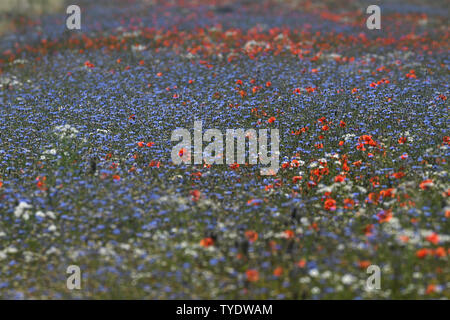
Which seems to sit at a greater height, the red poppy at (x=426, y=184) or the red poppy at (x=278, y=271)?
the red poppy at (x=426, y=184)

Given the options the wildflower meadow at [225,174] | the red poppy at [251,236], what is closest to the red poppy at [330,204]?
the wildflower meadow at [225,174]

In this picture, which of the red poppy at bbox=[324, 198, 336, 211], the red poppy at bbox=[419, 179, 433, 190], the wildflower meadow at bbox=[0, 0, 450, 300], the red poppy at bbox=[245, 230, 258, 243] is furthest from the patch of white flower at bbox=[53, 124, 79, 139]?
the red poppy at bbox=[419, 179, 433, 190]

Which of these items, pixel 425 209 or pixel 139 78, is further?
pixel 139 78

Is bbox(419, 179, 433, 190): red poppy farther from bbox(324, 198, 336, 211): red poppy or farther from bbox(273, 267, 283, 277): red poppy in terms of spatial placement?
bbox(273, 267, 283, 277): red poppy

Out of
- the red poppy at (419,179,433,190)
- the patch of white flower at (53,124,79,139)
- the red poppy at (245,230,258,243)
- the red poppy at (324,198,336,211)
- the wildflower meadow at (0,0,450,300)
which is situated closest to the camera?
the wildflower meadow at (0,0,450,300)

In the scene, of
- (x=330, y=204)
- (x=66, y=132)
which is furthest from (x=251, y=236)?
(x=66, y=132)

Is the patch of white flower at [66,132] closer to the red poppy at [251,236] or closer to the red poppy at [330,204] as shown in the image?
the red poppy at [251,236]

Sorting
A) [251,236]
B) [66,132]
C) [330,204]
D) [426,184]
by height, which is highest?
[66,132]

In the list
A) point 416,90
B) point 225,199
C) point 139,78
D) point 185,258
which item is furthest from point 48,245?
point 416,90

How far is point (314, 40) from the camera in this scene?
20328 mm

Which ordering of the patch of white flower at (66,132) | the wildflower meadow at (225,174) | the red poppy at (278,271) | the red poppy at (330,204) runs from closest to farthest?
the red poppy at (278,271)
the wildflower meadow at (225,174)
the red poppy at (330,204)
the patch of white flower at (66,132)

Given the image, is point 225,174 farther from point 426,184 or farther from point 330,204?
point 426,184
